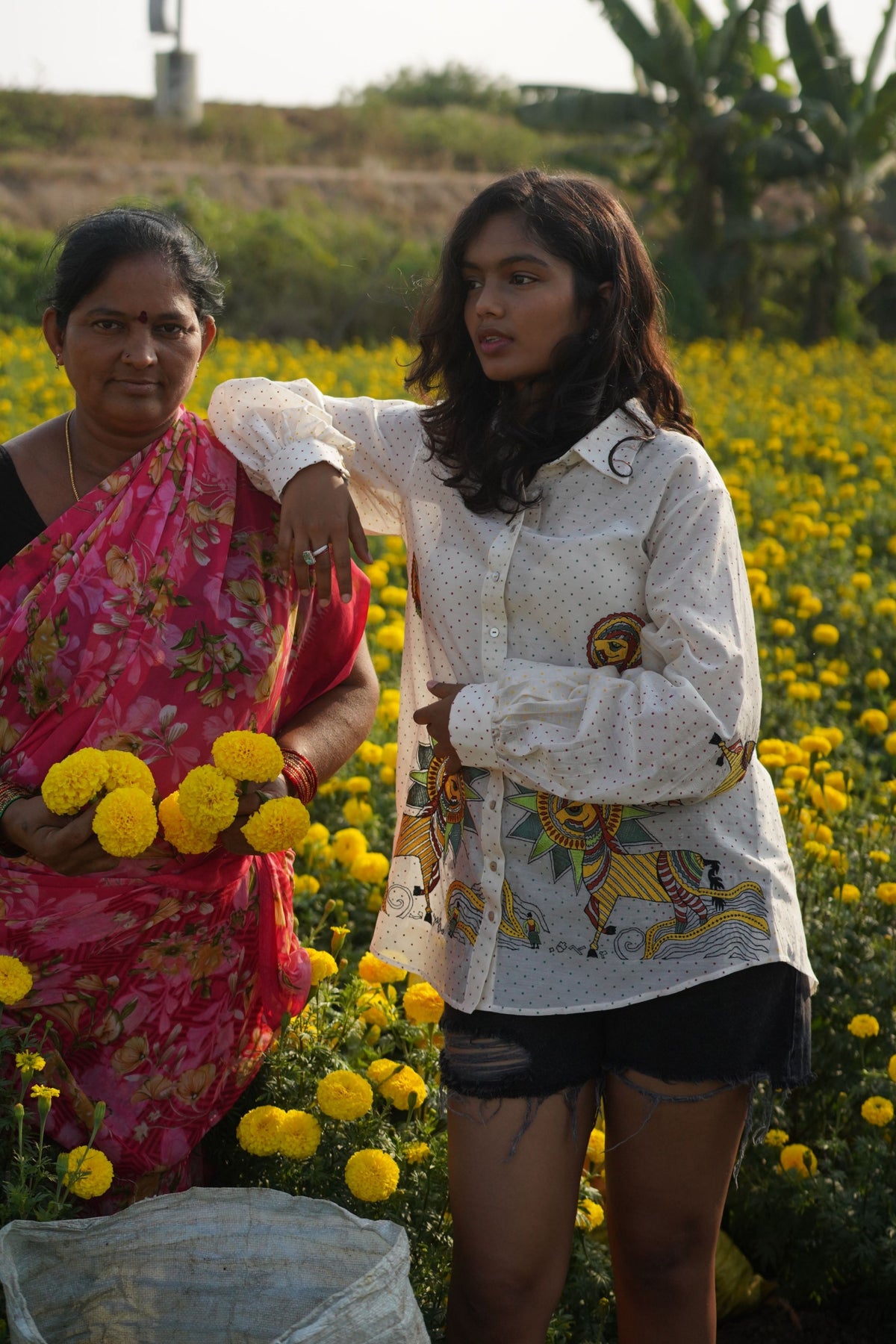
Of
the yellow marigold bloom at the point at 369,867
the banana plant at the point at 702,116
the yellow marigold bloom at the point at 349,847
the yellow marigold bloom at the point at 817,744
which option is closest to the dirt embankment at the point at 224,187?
the banana plant at the point at 702,116

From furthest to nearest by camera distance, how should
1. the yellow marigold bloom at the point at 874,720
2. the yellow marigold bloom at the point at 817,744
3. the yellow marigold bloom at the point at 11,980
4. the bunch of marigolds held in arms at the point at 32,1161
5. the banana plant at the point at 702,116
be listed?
the banana plant at the point at 702,116, the yellow marigold bloom at the point at 874,720, the yellow marigold bloom at the point at 817,744, the yellow marigold bloom at the point at 11,980, the bunch of marigolds held in arms at the point at 32,1161

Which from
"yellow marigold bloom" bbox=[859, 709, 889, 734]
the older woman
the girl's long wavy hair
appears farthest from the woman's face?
"yellow marigold bloom" bbox=[859, 709, 889, 734]

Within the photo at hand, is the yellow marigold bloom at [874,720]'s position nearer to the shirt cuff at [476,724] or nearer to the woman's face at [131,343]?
the shirt cuff at [476,724]

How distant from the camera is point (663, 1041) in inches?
69.6

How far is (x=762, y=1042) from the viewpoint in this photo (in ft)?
5.87

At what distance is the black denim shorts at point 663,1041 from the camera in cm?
176

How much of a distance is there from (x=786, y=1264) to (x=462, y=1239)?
933 mm

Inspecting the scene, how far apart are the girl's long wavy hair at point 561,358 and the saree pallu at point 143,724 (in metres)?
0.36

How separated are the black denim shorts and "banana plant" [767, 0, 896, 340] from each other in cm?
1807

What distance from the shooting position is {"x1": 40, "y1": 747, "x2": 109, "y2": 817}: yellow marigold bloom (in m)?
1.62

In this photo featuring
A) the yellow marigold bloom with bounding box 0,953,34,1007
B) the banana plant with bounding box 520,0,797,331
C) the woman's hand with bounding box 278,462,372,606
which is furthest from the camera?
the banana plant with bounding box 520,0,797,331

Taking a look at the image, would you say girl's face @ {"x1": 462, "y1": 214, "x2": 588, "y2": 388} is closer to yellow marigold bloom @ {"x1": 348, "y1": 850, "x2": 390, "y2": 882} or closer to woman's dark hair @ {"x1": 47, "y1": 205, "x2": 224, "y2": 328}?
woman's dark hair @ {"x1": 47, "y1": 205, "x2": 224, "y2": 328}

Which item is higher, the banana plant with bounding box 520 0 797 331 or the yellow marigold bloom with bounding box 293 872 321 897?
the banana plant with bounding box 520 0 797 331

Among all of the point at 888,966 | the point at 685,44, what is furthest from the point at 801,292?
the point at 888,966
